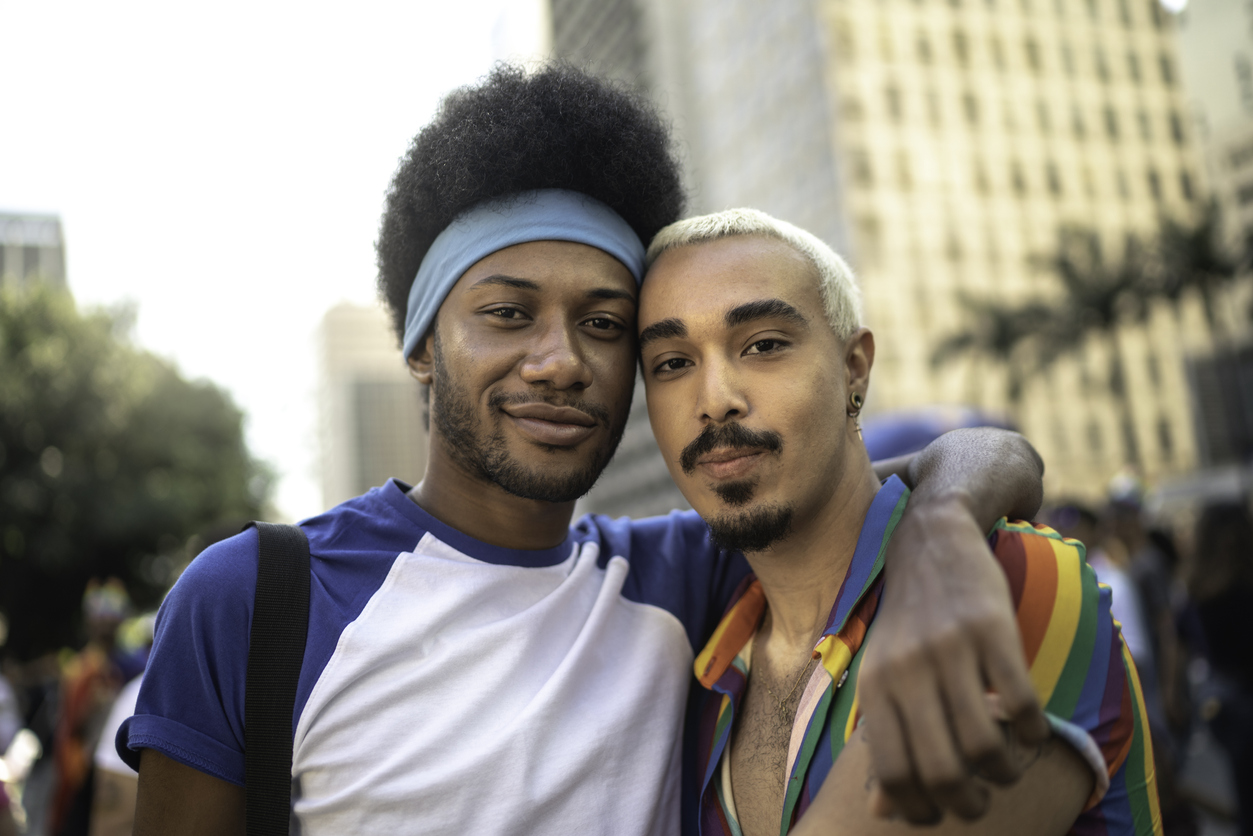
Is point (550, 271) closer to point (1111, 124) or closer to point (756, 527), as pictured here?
point (756, 527)

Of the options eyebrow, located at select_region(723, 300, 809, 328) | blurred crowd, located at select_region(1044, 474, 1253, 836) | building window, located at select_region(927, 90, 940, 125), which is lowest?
blurred crowd, located at select_region(1044, 474, 1253, 836)

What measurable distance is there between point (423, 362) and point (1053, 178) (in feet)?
186

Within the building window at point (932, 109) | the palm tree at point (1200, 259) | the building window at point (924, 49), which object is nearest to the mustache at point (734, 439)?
the palm tree at point (1200, 259)

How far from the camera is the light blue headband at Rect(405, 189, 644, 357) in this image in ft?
8.66

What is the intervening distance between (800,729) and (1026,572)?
0.62m

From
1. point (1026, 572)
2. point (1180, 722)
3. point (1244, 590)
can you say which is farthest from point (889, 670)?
point (1180, 722)

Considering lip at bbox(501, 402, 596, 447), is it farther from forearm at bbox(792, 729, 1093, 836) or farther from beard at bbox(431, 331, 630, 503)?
forearm at bbox(792, 729, 1093, 836)

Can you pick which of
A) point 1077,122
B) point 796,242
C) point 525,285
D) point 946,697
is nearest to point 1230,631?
point 796,242

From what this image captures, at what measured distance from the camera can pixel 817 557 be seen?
2404 millimetres

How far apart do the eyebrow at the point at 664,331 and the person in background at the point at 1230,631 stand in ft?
15.6

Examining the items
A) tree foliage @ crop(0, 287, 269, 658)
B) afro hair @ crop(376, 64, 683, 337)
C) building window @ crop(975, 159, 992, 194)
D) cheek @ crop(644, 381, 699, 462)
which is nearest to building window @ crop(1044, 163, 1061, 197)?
building window @ crop(975, 159, 992, 194)

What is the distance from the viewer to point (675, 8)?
220 feet

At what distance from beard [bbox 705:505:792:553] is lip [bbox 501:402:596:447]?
47cm

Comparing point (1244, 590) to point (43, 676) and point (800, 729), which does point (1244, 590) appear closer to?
point (800, 729)
